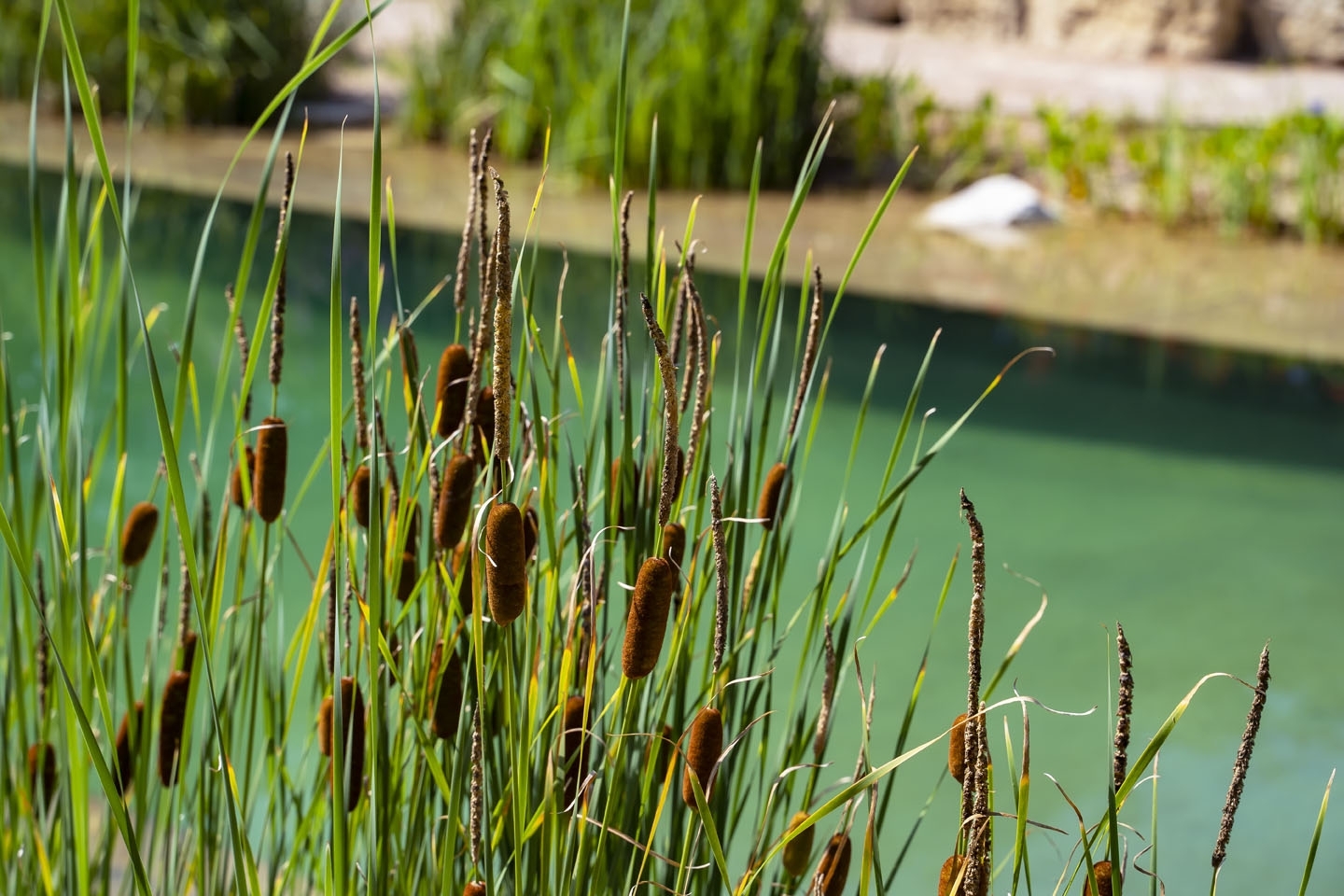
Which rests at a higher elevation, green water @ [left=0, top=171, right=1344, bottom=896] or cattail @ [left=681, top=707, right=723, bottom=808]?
cattail @ [left=681, top=707, right=723, bottom=808]

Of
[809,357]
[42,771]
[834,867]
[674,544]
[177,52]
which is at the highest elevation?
[177,52]

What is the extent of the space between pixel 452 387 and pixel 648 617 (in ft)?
1.13

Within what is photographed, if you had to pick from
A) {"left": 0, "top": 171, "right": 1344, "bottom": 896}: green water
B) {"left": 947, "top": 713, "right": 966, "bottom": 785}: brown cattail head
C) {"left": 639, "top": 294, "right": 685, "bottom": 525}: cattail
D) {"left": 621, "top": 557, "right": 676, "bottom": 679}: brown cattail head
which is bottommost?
{"left": 0, "top": 171, "right": 1344, "bottom": 896}: green water

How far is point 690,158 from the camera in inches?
217

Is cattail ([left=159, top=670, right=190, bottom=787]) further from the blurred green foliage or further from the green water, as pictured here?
the blurred green foliage

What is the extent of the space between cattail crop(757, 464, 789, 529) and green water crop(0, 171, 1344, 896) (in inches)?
34.0

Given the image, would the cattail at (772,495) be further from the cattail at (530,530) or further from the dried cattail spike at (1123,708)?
the dried cattail spike at (1123,708)

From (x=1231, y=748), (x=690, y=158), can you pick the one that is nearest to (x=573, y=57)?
(x=690, y=158)

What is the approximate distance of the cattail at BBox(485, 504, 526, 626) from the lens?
62 centimetres

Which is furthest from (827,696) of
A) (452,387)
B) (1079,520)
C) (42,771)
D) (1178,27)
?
(1178,27)

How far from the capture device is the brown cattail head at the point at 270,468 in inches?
34.3

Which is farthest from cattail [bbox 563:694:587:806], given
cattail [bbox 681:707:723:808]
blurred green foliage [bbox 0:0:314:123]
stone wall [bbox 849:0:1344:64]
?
stone wall [bbox 849:0:1344:64]

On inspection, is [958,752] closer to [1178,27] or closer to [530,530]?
[530,530]

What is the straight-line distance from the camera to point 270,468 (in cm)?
88
